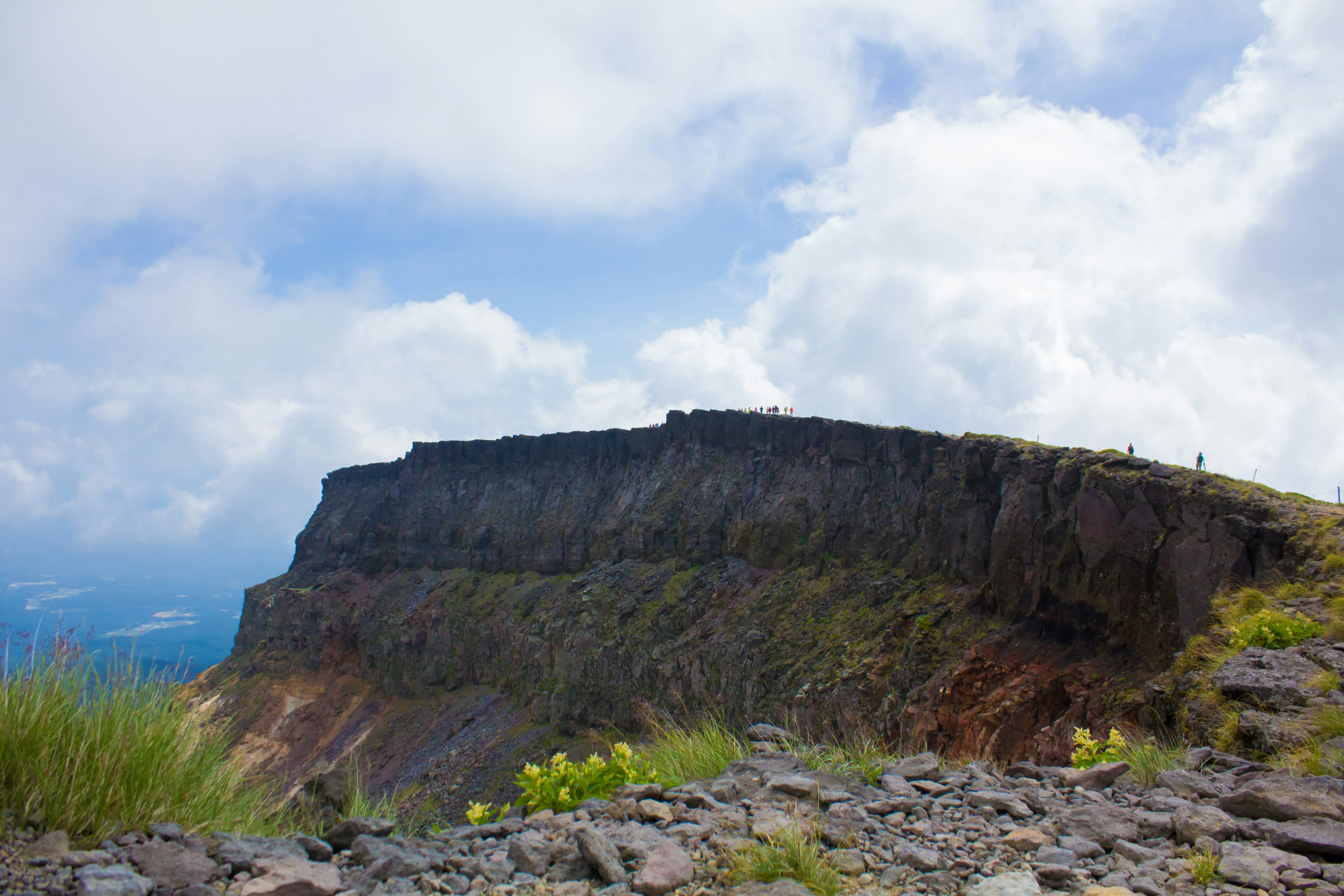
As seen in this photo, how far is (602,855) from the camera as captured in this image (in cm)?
608

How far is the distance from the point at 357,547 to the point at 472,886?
87245 millimetres

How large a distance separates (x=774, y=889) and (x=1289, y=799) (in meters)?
4.45

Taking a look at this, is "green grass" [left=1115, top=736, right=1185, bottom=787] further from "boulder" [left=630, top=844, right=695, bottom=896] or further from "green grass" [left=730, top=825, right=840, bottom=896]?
"boulder" [left=630, top=844, right=695, bottom=896]

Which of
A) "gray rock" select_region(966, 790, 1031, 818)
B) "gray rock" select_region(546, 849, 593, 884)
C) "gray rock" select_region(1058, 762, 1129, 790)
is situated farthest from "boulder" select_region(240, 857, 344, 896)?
"gray rock" select_region(1058, 762, 1129, 790)

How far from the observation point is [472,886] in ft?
19.5

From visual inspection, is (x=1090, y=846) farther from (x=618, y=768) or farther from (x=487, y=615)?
(x=487, y=615)

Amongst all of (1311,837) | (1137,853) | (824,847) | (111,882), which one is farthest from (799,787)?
(111,882)

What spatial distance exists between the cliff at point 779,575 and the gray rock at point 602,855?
633 inches

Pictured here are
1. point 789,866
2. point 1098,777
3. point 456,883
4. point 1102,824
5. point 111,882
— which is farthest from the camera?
point 1098,777

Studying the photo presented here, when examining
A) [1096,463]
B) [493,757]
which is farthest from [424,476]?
[1096,463]

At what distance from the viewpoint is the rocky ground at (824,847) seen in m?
5.36

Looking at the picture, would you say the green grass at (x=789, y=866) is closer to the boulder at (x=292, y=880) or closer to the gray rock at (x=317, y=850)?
the boulder at (x=292, y=880)

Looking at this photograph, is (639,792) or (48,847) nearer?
(48,847)

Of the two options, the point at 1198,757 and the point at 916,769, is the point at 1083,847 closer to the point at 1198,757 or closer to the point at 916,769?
the point at 916,769
